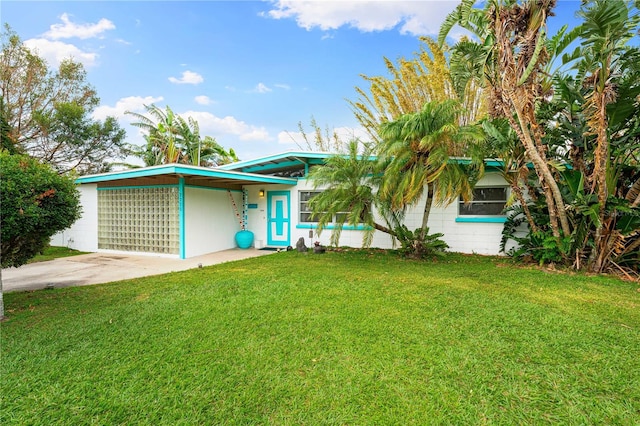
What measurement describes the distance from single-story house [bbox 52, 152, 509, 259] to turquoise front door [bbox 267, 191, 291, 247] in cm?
4

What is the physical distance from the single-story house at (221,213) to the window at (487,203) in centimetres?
3

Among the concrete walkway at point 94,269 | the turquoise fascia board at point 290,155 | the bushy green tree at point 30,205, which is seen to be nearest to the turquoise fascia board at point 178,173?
the turquoise fascia board at point 290,155

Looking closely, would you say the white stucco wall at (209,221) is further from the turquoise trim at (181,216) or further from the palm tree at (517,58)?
the palm tree at (517,58)

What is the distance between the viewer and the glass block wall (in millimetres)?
9266

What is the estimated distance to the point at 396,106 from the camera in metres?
14.0

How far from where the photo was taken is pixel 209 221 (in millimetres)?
10062

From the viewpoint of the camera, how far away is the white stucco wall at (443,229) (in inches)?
364

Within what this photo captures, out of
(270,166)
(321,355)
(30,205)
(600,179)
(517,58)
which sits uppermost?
(517,58)

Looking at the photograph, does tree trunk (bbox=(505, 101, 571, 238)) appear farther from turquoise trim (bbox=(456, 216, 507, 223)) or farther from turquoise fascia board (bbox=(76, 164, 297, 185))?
turquoise fascia board (bbox=(76, 164, 297, 185))

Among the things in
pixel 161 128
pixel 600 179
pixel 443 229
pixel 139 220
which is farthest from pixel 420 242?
pixel 161 128

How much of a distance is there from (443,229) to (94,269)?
9.89m

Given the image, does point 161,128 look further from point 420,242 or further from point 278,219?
point 420,242

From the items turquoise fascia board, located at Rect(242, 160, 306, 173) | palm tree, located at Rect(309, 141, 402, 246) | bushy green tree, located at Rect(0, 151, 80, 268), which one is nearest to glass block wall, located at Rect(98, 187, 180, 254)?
turquoise fascia board, located at Rect(242, 160, 306, 173)

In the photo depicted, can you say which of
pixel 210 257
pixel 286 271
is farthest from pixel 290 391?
pixel 210 257
